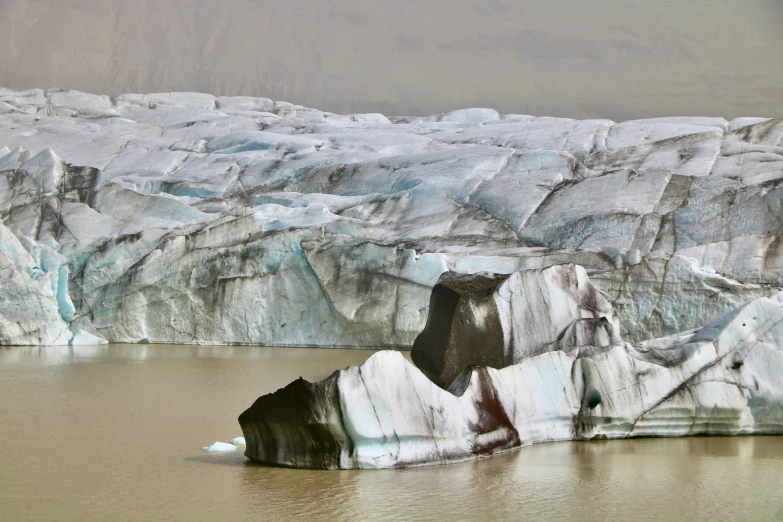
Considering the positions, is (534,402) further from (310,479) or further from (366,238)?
(366,238)

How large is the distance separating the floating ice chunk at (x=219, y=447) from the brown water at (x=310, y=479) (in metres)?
0.17

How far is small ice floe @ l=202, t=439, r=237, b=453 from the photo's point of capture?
8.97 m

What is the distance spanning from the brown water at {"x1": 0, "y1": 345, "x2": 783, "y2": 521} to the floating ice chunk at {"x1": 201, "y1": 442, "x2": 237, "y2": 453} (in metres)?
0.17

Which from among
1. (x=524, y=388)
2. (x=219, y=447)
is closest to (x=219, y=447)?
(x=219, y=447)

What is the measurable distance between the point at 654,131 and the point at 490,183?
9.24m

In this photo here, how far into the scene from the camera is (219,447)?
900cm

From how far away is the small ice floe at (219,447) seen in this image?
29.4ft

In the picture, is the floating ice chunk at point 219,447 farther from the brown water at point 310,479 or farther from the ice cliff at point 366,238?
the ice cliff at point 366,238

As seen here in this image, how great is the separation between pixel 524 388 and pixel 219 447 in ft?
9.43

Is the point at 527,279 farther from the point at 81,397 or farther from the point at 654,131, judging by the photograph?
the point at 654,131

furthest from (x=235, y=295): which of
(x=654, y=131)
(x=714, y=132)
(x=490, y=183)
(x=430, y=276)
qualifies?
(x=654, y=131)

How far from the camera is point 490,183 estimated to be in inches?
944

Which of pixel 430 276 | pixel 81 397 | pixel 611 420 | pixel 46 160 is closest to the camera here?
pixel 611 420

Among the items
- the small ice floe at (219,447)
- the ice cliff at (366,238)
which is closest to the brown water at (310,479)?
the small ice floe at (219,447)
